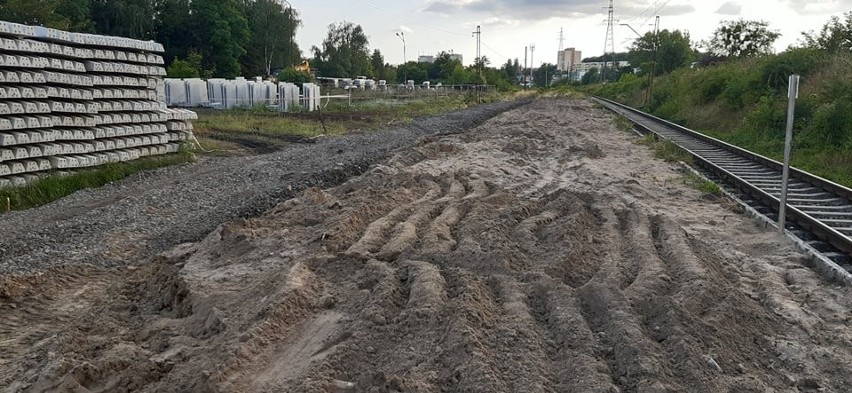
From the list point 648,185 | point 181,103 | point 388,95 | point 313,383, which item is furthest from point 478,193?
point 388,95

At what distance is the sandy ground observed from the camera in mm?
4047

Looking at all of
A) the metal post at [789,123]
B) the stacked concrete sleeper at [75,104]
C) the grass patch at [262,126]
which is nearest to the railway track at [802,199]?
the metal post at [789,123]

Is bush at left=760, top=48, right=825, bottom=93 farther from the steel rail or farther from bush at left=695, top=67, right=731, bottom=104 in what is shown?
the steel rail

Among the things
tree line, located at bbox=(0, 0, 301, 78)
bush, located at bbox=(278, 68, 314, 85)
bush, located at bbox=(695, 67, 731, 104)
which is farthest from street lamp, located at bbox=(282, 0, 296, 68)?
bush, located at bbox=(695, 67, 731, 104)

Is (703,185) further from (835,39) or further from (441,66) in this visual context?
(441,66)

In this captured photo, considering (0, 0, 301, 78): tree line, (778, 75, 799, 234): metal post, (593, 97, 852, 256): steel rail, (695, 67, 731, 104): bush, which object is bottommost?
(593, 97, 852, 256): steel rail

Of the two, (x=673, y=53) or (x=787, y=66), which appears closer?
(x=787, y=66)

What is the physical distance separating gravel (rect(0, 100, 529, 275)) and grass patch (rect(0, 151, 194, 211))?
1.00 ft

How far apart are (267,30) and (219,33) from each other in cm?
1098

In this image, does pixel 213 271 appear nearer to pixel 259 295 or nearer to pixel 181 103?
pixel 259 295

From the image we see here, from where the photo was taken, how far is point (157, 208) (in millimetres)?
9891

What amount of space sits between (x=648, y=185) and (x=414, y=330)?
8217 mm

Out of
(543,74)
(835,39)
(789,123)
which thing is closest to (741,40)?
(835,39)

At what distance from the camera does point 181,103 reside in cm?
3369
